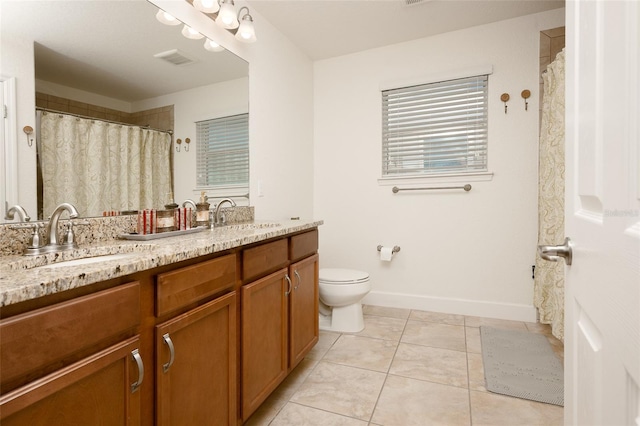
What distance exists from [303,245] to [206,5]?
1.42m

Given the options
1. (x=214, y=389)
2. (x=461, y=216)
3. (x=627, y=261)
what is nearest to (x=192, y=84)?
(x=214, y=389)

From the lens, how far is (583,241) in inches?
24.4

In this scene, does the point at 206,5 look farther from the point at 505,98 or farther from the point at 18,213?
the point at 505,98

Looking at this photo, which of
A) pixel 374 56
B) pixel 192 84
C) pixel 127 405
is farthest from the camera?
pixel 374 56

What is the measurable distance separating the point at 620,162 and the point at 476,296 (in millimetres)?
2565

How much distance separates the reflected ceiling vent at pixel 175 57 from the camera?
5.60 feet

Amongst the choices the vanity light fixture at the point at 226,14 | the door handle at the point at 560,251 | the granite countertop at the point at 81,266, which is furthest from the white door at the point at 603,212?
the vanity light fixture at the point at 226,14

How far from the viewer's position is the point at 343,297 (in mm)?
2373

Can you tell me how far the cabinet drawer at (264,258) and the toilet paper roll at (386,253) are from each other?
143 centimetres

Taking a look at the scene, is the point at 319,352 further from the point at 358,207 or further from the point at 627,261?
the point at 627,261

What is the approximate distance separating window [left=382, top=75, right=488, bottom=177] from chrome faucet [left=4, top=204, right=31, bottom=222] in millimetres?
2480

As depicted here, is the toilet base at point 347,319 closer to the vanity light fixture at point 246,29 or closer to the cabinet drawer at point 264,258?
the cabinet drawer at point 264,258

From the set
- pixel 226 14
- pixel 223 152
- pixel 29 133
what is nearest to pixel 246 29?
pixel 226 14

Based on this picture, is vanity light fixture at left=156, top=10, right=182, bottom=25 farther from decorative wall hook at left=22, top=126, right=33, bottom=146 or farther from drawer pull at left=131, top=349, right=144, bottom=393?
drawer pull at left=131, top=349, right=144, bottom=393
